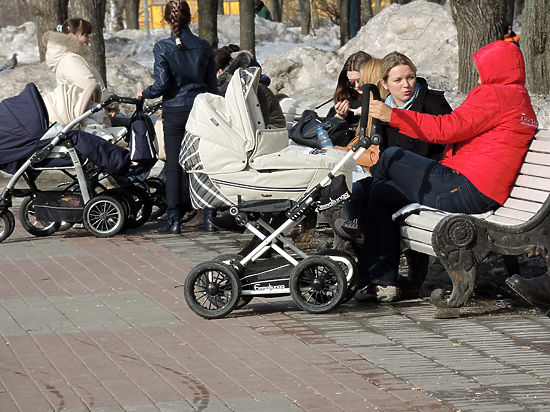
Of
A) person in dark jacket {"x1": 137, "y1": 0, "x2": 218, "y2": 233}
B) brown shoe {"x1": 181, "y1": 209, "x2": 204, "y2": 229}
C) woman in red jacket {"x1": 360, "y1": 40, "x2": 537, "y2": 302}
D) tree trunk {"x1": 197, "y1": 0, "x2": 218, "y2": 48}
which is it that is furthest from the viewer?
tree trunk {"x1": 197, "y1": 0, "x2": 218, "y2": 48}

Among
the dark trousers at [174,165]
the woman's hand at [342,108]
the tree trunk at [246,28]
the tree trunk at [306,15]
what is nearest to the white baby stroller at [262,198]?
the woman's hand at [342,108]

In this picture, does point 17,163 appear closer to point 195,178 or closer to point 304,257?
point 195,178

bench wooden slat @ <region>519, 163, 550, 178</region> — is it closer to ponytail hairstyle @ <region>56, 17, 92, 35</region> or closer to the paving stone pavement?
the paving stone pavement

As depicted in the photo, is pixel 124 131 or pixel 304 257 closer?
pixel 304 257

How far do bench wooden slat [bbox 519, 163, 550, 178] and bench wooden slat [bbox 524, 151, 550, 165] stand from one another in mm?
25

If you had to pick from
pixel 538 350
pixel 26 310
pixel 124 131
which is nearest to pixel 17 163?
pixel 124 131

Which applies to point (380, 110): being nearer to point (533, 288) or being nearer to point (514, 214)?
point (514, 214)

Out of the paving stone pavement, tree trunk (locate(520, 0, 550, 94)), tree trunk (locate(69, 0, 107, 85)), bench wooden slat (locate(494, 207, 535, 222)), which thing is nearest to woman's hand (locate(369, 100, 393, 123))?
bench wooden slat (locate(494, 207, 535, 222))

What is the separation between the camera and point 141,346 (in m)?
6.11

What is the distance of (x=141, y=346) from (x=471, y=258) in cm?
206

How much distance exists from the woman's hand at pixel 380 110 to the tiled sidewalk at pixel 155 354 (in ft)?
4.41

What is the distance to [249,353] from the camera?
5.93m

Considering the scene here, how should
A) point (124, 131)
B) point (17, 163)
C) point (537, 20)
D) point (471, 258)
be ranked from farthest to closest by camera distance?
point (537, 20) → point (124, 131) → point (17, 163) → point (471, 258)

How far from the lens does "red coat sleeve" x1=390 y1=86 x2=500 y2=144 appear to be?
6.76m
